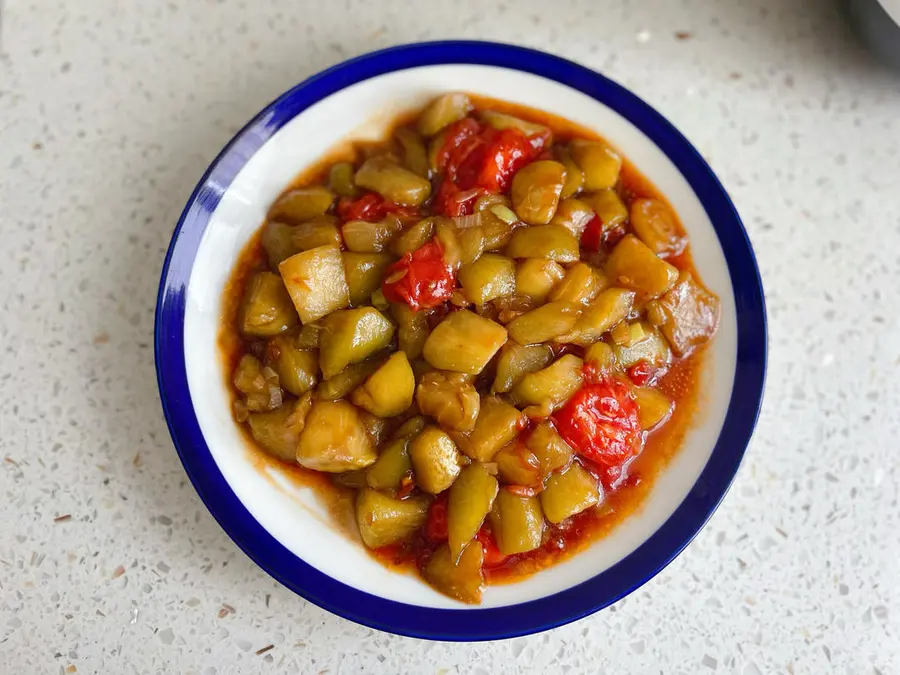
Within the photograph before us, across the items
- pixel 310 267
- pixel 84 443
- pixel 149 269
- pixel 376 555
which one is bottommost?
pixel 376 555

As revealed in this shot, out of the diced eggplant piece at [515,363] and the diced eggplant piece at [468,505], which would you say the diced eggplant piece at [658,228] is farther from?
the diced eggplant piece at [468,505]

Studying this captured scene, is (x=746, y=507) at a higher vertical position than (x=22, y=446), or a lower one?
lower

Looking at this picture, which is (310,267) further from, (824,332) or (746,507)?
(824,332)

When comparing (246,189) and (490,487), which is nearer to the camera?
(490,487)

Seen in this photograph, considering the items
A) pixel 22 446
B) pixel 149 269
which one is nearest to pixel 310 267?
pixel 149 269

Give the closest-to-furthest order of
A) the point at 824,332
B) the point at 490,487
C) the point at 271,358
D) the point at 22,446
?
the point at 490,487 < the point at 271,358 < the point at 22,446 < the point at 824,332

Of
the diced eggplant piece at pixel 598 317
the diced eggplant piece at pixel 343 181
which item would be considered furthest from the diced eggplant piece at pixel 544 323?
the diced eggplant piece at pixel 343 181
